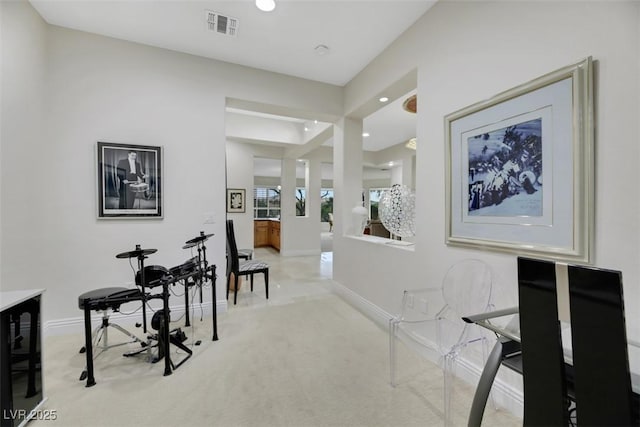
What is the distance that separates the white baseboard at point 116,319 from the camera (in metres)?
2.56

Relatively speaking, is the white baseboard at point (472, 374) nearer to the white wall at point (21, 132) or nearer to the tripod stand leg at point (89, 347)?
the tripod stand leg at point (89, 347)

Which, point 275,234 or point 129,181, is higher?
point 129,181

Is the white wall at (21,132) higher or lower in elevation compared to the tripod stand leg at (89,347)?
higher

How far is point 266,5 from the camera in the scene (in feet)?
7.42

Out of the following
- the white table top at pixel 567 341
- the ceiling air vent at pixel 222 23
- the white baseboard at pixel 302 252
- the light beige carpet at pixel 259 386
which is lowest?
the light beige carpet at pixel 259 386

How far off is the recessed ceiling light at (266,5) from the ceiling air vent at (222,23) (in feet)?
1.06

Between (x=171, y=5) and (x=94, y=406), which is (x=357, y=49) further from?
(x=94, y=406)

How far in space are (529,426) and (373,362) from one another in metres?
1.32

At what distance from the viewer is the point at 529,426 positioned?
0.92m

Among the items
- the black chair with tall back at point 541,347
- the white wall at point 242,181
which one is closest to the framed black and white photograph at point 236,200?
the white wall at point 242,181

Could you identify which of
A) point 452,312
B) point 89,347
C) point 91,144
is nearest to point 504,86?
point 452,312

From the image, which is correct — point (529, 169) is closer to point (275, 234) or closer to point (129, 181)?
point (129, 181)

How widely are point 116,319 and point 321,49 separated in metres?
3.64

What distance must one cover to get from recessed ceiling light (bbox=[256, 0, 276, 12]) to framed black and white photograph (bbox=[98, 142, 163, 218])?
5.75 feet
